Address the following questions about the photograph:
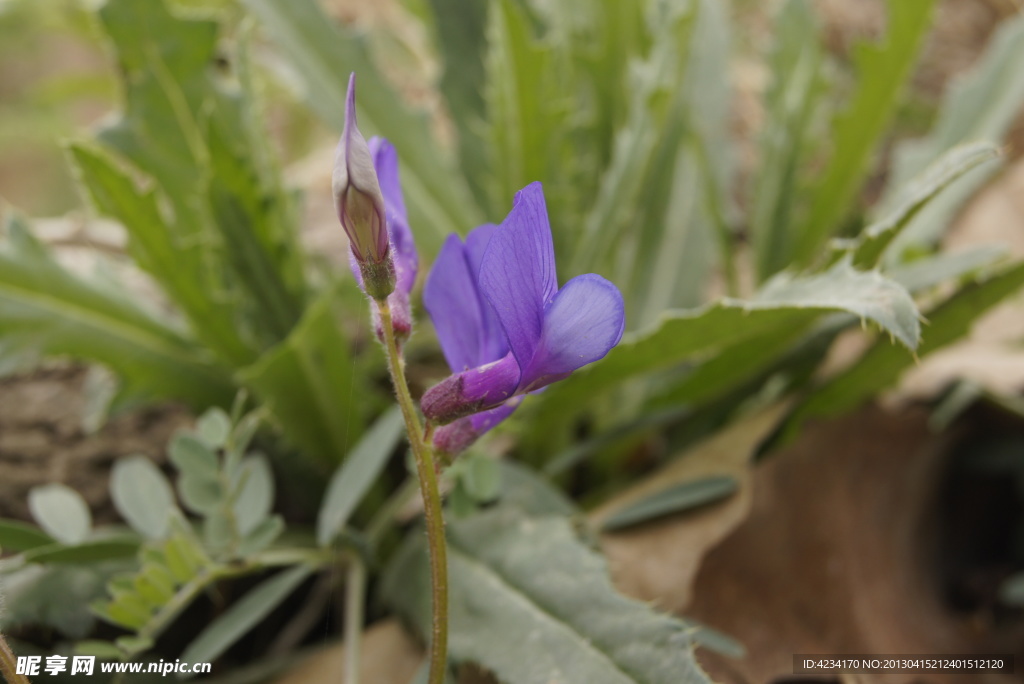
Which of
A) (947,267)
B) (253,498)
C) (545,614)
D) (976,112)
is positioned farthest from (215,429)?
(976,112)

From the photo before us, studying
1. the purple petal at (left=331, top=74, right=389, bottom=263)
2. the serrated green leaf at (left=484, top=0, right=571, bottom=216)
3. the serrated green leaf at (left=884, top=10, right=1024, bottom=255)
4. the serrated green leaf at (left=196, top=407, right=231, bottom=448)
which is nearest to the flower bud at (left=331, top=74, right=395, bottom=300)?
the purple petal at (left=331, top=74, right=389, bottom=263)

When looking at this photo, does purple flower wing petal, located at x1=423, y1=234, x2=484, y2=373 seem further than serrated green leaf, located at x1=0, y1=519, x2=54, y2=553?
No

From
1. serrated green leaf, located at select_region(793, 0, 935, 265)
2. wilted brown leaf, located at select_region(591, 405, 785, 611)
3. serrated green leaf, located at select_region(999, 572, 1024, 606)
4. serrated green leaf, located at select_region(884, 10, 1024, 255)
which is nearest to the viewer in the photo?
wilted brown leaf, located at select_region(591, 405, 785, 611)

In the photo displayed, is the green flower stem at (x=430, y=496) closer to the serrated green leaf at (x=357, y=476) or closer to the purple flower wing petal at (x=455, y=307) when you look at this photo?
the purple flower wing petal at (x=455, y=307)

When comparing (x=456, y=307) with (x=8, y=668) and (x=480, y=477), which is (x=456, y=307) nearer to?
(x=480, y=477)

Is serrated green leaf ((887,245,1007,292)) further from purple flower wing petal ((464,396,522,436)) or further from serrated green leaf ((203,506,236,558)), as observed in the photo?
serrated green leaf ((203,506,236,558))
